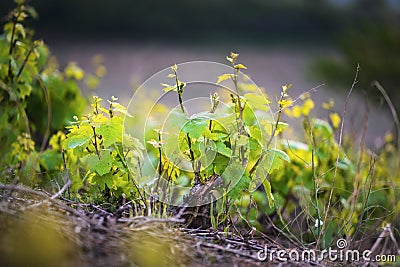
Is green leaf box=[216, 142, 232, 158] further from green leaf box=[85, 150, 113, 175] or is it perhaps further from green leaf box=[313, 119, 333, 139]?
green leaf box=[313, 119, 333, 139]

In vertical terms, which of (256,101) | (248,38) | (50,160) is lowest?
(50,160)

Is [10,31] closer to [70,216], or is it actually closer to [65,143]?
[65,143]

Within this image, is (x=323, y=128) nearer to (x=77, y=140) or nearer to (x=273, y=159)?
(x=273, y=159)

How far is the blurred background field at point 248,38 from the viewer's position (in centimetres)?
472

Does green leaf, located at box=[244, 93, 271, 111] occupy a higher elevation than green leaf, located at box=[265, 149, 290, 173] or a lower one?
higher

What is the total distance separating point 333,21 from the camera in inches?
351

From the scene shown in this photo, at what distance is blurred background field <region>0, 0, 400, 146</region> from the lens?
186 inches

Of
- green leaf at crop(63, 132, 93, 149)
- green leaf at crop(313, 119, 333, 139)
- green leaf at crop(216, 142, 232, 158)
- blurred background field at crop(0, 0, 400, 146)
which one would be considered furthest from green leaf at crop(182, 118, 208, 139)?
blurred background field at crop(0, 0, 400, 146)

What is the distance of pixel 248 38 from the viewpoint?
328 inches

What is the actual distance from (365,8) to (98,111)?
770 cm

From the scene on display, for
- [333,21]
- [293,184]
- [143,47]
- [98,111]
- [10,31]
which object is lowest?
[293,184]

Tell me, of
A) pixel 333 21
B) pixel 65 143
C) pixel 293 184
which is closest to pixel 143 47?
pixel 333 21

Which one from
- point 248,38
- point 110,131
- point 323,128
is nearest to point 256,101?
point 110,131

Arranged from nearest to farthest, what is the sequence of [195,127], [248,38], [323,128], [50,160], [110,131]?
[195,127] → [110,131] → [50,160] → [323,128] → [248,38]
